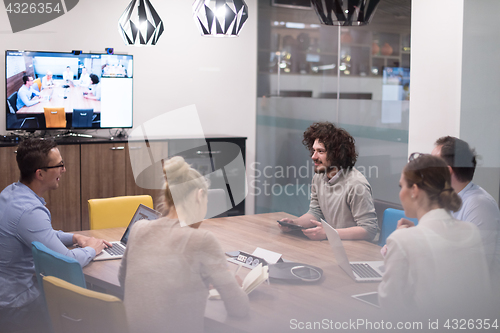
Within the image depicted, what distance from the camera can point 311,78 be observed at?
3.11 metres

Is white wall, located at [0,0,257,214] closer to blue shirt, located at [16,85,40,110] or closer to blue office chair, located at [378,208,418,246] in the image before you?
blue shirt, located at [16,85,40,110]

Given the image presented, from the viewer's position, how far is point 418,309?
0.77 m

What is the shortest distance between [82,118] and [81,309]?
2.80 metres

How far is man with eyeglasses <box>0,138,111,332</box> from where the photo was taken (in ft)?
5.36

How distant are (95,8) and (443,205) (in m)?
3.86

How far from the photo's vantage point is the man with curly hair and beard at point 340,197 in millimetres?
991

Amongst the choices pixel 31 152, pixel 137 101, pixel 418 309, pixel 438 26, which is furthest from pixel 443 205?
pixel 137 101

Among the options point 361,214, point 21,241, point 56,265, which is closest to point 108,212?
point 21,241

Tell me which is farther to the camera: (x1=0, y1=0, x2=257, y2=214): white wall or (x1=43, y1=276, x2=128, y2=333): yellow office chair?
(x1=0, y1=0, x2=257, y2=214): white wall

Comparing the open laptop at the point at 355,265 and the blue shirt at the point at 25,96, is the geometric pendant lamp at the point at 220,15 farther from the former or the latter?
the blue shirt at the point at 25,96

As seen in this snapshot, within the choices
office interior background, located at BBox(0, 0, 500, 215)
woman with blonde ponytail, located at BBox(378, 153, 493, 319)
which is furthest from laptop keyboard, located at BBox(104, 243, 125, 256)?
woman with blonde ponytail, located at BBox(378, 153, 493, 319)

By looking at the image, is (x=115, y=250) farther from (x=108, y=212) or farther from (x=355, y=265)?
(x=355, y=265)

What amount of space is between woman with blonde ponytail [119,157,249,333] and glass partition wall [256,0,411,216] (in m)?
0.27

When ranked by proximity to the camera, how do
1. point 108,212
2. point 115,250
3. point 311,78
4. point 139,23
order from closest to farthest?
point 115,250 → point 139,23 → point 108,212 → point 311,78
